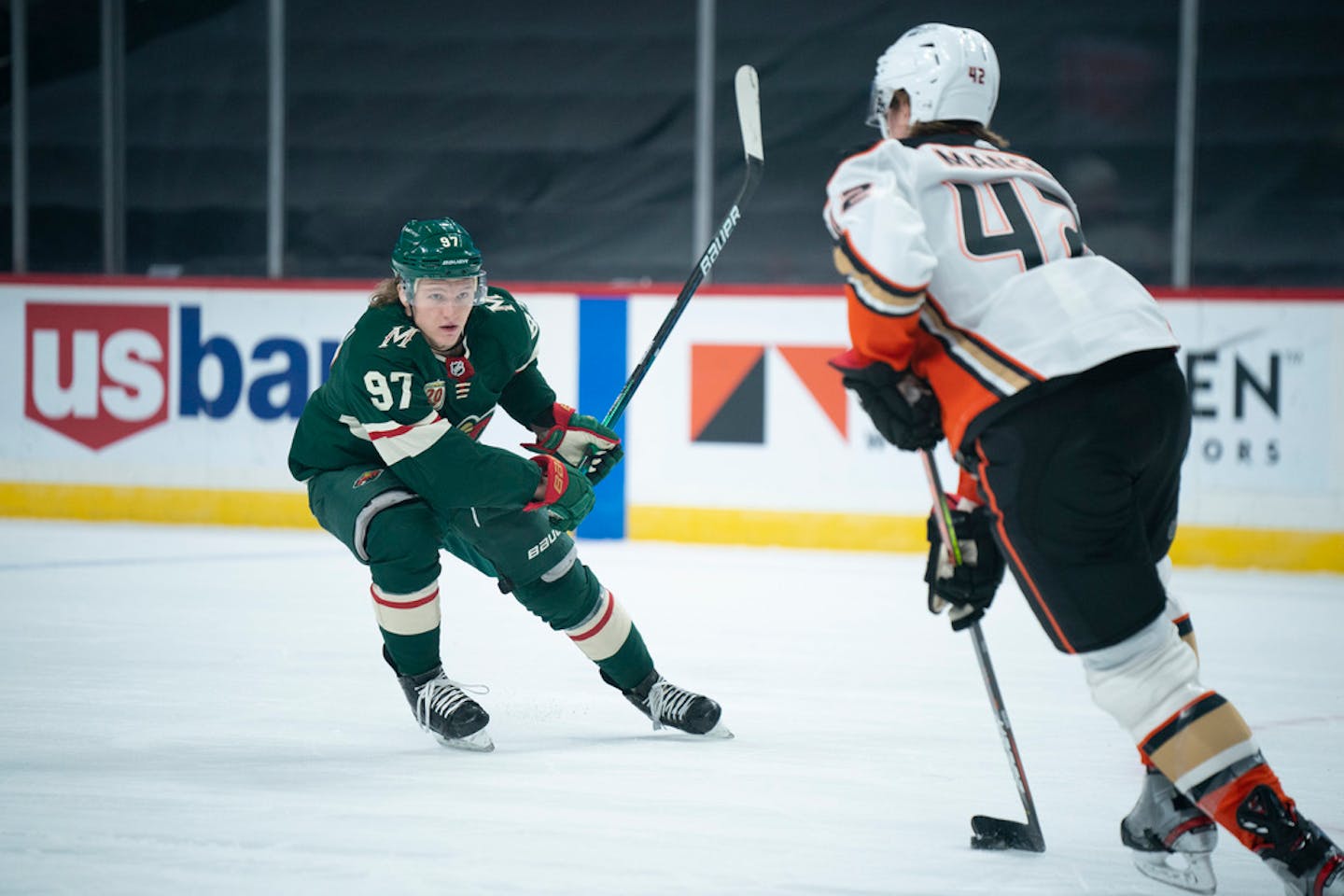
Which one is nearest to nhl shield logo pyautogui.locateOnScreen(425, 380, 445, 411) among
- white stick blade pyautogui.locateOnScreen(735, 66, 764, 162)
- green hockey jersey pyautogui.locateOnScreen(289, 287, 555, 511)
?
green hockey jersey pyautogui.locateOnScreen(289, 287, 555, 511)

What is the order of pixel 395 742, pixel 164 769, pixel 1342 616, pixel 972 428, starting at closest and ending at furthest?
pixel 972 428, pixel 164 769, pixel 395 742, pixel 1342 616

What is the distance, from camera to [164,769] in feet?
8.92

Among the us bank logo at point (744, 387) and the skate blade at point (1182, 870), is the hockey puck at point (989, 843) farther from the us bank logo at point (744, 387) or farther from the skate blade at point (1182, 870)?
the us bank logo at point (744, 387)

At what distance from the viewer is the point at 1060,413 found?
6.69 ft

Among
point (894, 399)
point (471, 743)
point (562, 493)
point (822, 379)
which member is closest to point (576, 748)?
point (471, 743)

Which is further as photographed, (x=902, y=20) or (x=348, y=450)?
(x=902, y=20)

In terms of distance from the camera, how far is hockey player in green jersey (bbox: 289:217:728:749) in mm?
2826

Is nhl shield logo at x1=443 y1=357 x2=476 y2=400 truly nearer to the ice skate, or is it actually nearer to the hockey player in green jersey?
the hockey player in green jersey

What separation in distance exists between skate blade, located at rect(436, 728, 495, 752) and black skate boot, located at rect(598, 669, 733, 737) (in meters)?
0.27

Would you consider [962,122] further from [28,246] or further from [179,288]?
[28,246]

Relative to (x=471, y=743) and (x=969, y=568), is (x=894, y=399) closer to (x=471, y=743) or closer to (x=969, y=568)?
(x=969, y=568)

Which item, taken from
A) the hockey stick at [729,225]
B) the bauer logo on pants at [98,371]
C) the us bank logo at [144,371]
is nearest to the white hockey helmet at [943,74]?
the hockey stick at [729,225]

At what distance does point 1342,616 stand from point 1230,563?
98 centimetres

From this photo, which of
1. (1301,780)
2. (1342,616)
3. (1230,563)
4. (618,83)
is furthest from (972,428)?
(618,83)
